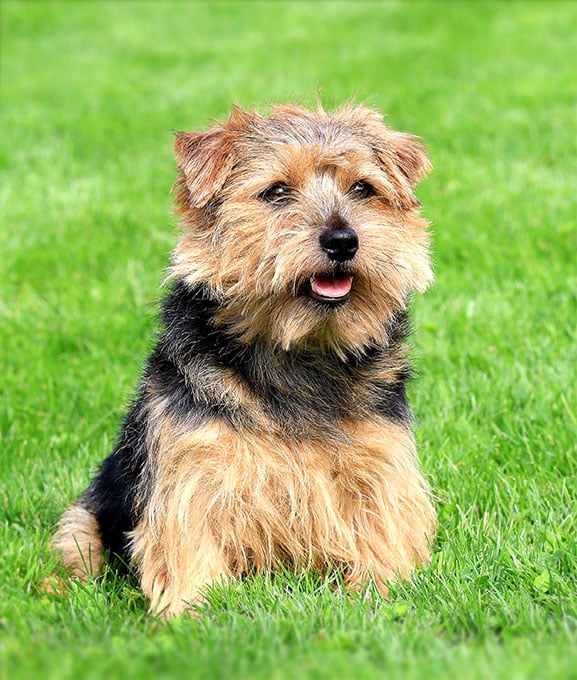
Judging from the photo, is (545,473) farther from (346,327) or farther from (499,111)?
(499,111)

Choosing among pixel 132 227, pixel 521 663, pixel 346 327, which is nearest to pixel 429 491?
pixel 346 327

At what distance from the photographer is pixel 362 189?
3.75 m

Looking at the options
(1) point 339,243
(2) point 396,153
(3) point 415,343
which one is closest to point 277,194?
(1) point 339,243

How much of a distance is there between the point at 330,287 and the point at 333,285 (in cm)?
1

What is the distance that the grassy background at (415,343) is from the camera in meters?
2.71

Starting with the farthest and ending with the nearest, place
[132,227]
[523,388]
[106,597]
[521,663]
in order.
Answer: [132,227] < [523,388] < [106,597] < [521,663]

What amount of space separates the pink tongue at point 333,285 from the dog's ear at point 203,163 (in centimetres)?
59

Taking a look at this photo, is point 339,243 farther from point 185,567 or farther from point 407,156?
point 185,567

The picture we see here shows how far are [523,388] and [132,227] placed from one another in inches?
167

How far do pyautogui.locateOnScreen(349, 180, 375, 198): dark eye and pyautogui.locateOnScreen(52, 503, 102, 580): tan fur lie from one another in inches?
73.9

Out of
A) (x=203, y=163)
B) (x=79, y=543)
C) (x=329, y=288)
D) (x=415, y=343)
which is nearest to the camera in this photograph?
(x=329, y=288)

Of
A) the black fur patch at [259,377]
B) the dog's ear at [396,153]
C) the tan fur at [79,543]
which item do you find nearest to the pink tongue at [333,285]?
the black fur patch at [259,377]

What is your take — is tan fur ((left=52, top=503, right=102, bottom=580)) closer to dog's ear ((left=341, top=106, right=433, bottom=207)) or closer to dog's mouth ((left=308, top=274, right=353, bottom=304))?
dog's mouth ((left=308, top=274, right=353, bottom=304))

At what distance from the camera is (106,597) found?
374cm
